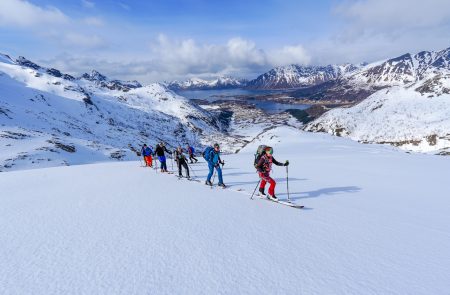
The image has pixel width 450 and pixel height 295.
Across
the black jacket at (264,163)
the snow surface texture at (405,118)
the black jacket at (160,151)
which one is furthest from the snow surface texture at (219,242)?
the snow surface texture at (405,118)

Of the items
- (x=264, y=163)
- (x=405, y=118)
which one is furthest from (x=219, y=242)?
(x=405, y=118)

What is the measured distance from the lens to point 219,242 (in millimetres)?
7863

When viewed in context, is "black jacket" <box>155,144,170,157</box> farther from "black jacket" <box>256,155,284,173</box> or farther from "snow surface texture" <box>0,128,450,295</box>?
"black jacket" <box>256,155,284,173</box>

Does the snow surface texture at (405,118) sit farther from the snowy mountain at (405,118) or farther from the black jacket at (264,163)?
the black jacket at (264,163)

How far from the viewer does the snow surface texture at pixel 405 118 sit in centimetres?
12775

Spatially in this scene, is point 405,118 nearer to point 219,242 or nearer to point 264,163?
point 264,163

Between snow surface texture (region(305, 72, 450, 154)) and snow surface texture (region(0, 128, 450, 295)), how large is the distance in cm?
12146

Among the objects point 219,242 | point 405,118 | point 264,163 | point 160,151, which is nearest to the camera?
point 219,242

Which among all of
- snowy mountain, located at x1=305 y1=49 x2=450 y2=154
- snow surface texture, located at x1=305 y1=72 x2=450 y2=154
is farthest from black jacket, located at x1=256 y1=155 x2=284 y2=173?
snow surface texture, located at x1=305 y1=72 x2=450 y2=154

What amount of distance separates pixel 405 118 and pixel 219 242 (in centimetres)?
17515

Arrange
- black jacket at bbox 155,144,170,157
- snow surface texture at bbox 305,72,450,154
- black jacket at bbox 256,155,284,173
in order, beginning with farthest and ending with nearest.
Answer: snow surface texture at bbox 305,72,450,154 < black jacket at bbox 155,144,170,157 < black jacket at bbox 256,155,284,173

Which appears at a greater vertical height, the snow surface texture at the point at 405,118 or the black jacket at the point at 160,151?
the snow surface texture at the point at 405,118

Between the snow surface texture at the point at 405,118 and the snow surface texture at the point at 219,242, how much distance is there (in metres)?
121

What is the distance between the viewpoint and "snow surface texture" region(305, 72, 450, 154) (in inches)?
5030
